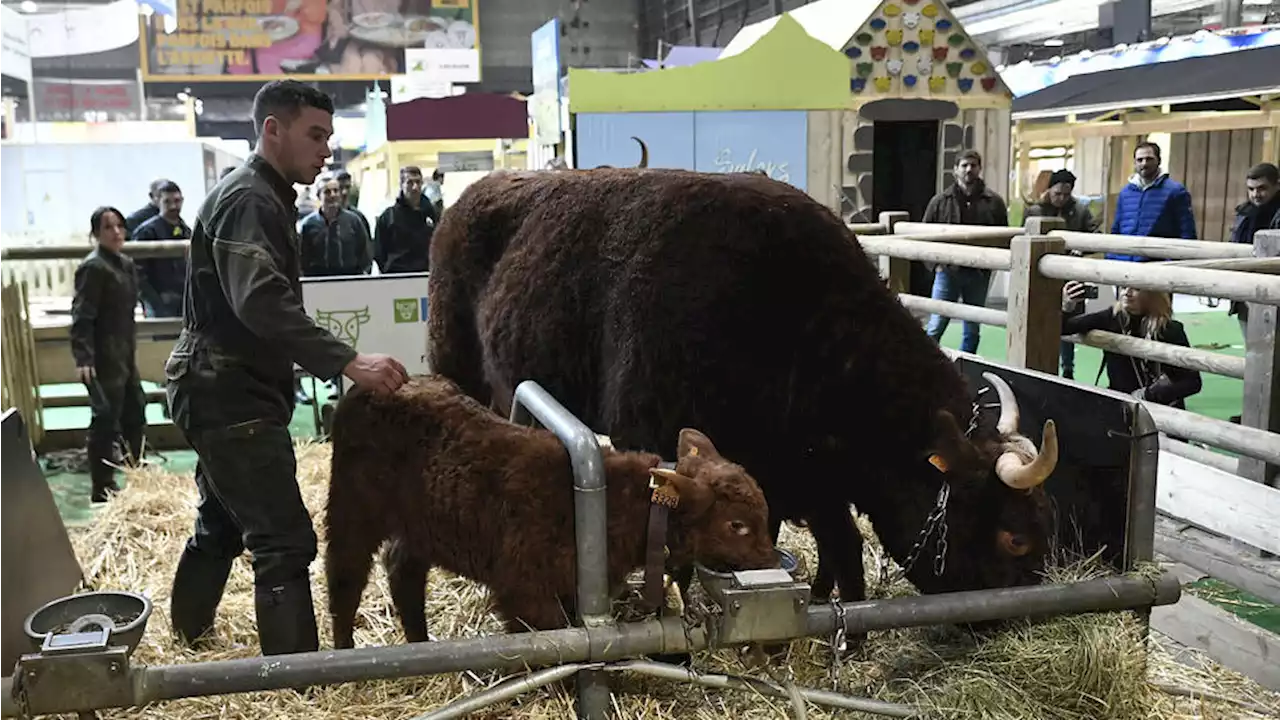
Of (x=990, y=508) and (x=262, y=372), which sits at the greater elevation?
(x=262, y=372)

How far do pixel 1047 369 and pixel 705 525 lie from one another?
7.56 ft

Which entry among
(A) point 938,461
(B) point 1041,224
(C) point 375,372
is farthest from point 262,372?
(B) point 1041,224

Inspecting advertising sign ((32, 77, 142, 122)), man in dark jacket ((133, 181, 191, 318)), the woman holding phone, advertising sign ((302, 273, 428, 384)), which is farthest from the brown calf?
advertising sign ((32, 77, 142, 122))

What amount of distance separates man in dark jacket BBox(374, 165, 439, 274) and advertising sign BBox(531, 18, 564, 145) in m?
2.71

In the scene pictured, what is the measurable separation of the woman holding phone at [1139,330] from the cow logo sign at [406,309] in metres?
4.13

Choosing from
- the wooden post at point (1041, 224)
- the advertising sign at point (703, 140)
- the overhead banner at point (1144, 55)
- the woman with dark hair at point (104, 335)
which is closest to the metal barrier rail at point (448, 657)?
the wooden post at point (1041, 224)

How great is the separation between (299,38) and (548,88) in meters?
9.73

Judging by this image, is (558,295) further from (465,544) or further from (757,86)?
(757,86)

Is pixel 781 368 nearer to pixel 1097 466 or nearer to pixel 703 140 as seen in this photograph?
pixel 1097 466

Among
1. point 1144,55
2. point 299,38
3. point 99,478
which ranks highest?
point 299,38

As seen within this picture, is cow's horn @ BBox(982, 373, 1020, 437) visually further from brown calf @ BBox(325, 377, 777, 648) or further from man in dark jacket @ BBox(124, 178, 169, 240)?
man in dark jacket @ BBox(124, 178, 169, 240)

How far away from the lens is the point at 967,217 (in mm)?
9438

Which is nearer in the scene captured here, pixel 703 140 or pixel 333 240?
pixel 333 240

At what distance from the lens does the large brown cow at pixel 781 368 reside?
3.63m
